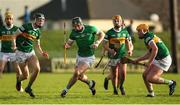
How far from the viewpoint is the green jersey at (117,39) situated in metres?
21.7

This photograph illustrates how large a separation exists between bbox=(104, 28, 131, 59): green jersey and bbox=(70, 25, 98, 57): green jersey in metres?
0.82

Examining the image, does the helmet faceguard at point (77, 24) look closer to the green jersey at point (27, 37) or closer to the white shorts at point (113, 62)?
the green jersey at point (27, 37)

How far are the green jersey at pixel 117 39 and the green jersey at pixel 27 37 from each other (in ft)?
6.57

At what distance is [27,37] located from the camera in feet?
69.8

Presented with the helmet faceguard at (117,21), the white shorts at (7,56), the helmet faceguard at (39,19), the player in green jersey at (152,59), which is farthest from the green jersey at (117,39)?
the white shorts at (7,56)

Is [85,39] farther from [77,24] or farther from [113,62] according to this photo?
[113,62]

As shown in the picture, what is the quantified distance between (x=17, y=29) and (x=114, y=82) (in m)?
3.09

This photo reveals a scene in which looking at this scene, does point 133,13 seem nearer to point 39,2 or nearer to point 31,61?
point 39,2

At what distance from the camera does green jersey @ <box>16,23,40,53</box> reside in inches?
829

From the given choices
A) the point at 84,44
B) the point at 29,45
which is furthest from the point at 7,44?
the point at 84,44

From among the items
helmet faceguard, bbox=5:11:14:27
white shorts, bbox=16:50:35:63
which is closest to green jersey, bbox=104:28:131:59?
white shorts, bbox=16:50:35:63

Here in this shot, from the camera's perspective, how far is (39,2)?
277 ft

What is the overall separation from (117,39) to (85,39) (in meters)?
1.24

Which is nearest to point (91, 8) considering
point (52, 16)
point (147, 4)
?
point (52, 16)
